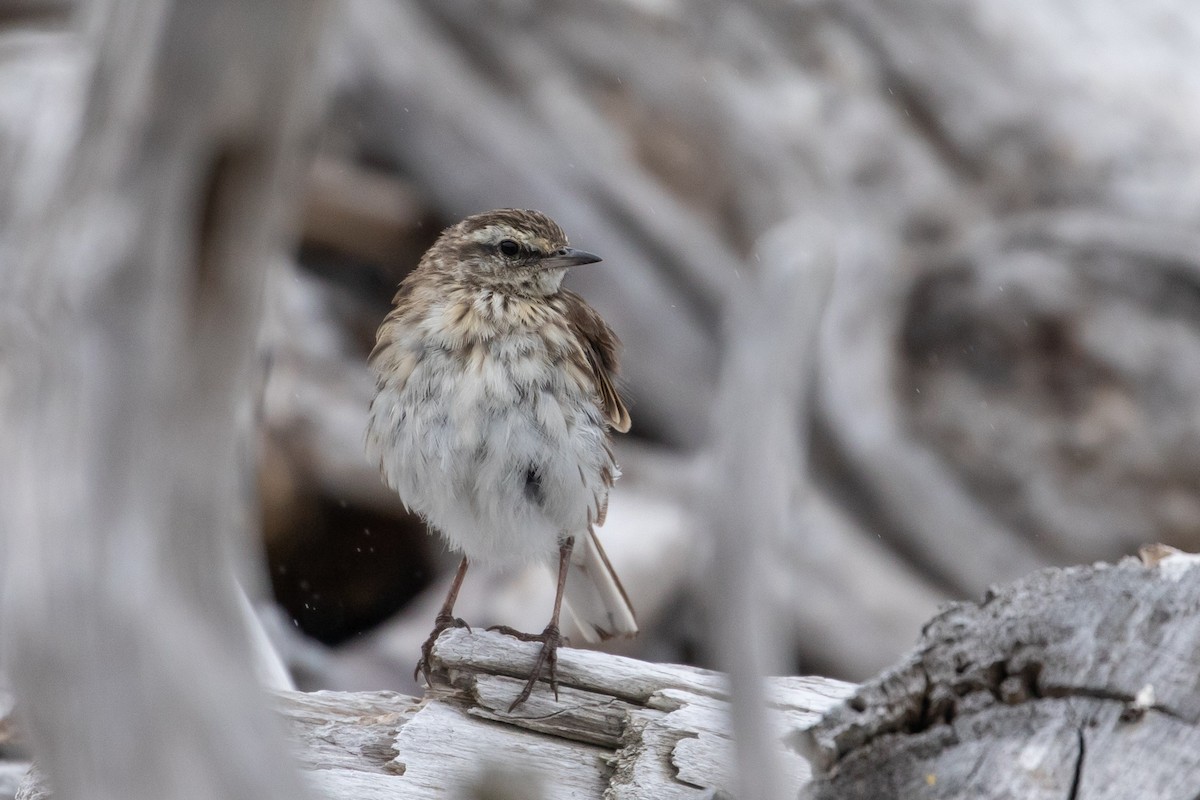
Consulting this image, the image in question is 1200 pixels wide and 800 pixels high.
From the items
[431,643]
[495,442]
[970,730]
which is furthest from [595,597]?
[970,730]

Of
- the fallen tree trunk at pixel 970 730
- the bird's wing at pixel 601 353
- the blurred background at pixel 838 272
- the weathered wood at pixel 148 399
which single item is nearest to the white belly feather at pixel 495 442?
the bird's wing at pixel 601 353

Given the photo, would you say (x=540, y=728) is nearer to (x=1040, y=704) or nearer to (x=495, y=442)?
(x=495, y=442)

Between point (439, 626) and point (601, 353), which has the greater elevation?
point (601, 353)

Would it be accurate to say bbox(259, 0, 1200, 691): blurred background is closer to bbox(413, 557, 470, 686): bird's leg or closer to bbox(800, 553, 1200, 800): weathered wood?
bbox(413, 557, 470, 686): bird's leg

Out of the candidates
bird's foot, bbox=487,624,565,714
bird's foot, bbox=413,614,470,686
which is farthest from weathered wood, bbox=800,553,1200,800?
bird's foot, bbox=413,614,470,686

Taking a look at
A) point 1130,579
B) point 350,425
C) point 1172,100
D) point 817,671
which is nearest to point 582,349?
point 1130,579

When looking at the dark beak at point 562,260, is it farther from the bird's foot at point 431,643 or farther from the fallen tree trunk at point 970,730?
the fallen tree trunk at point 970,730

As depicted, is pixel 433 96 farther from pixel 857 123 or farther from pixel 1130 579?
pixel 1130 579
